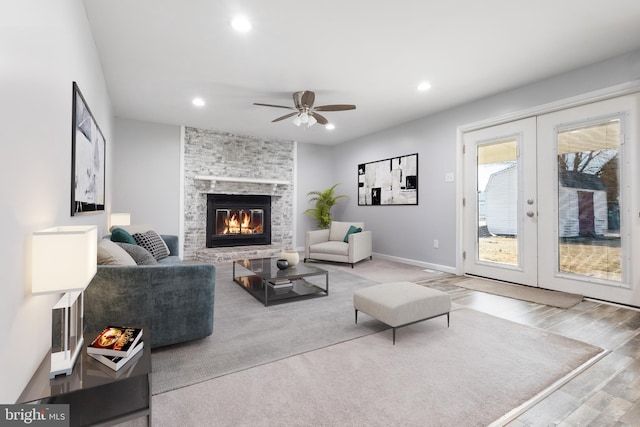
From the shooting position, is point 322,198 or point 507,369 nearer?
point 507,369

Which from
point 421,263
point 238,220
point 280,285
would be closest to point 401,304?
point 280,285

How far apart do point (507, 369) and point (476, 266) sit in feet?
9.15

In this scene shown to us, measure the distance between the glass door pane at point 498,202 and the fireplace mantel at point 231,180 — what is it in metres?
4.00

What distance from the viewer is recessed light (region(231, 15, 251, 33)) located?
2.52 metres

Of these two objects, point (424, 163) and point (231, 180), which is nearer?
point (424, 163)

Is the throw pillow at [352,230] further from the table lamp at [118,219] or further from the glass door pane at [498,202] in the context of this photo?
the table lamp at [118,219]

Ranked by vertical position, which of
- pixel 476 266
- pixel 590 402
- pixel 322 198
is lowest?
pixel 590 402

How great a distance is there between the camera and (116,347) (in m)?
1.34

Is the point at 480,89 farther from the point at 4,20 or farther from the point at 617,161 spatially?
the point at 4,20

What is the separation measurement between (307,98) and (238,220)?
353cm

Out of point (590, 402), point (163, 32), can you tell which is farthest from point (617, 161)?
point (163, 32)

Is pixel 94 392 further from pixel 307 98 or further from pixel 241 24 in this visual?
pixel 307 98

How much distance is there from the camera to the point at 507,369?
193 centimetres

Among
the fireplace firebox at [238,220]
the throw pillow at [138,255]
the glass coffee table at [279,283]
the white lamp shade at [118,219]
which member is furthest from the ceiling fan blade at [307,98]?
the fireplace firebox at [238,220]
